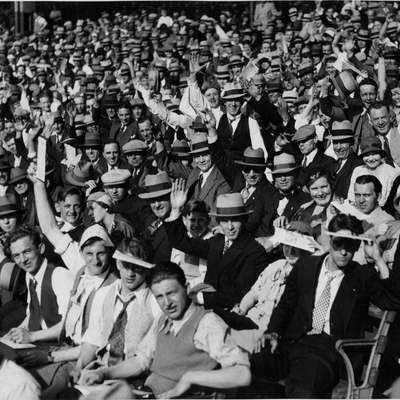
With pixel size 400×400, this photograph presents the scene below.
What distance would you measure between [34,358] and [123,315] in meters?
0.55

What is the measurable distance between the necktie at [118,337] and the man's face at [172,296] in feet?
2.38

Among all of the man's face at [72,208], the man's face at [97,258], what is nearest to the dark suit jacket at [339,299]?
the man's face at [97,258]

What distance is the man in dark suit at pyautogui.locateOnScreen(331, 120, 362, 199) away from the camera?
7.85 m

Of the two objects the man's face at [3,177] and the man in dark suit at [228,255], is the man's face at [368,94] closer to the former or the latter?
the man in dark suit at [228,255]

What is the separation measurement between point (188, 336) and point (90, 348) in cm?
91

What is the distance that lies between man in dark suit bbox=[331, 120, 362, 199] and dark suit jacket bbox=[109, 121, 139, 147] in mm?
3244

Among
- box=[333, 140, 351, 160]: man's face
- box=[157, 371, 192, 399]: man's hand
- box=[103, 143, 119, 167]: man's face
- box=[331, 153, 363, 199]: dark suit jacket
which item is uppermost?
box=[157, 371, 192, 399]: man's hand

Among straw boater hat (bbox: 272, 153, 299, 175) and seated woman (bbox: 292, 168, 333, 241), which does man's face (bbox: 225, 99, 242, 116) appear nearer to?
straw boater hat (bbox: 272, 153, 299, 175)

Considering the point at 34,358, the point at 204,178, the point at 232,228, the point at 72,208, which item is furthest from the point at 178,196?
the point at 34,358

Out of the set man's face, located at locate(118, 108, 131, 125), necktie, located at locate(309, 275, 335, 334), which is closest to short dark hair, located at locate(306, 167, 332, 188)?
necktie, located at locate(309, 275, 335, 334)

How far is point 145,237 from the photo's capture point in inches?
270

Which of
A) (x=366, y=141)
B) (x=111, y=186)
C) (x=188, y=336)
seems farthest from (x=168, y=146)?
(x=188, y=336)

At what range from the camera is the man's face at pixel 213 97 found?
417 inches

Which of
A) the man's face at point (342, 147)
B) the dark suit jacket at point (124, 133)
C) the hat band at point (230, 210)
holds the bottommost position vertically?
the dark suit jacket at point (124, 133)
